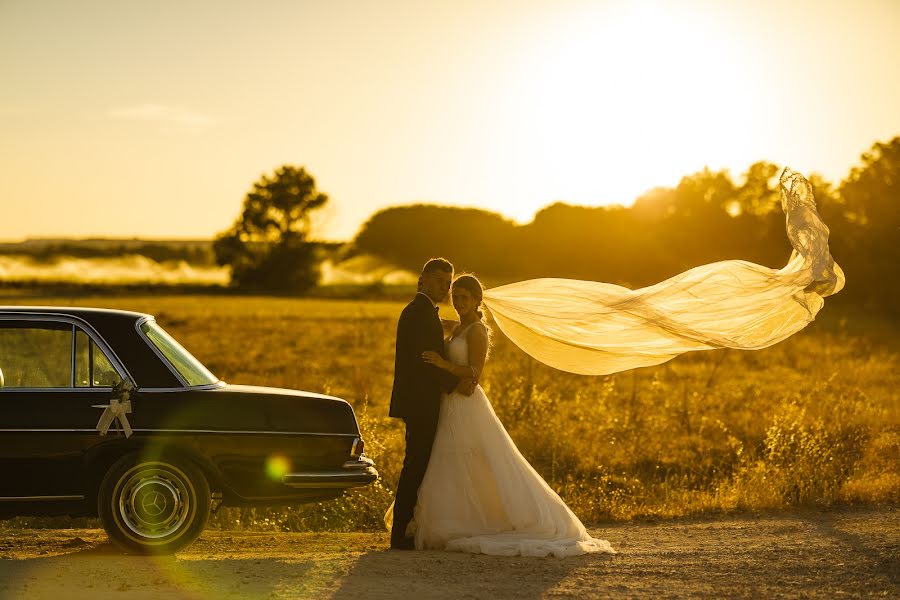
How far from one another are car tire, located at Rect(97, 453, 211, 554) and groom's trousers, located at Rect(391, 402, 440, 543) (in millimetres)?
1555

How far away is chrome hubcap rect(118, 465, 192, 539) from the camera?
8461 mm

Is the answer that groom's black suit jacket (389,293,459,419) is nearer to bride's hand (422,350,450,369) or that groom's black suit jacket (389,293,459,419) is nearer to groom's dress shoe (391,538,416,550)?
bride's hand (422,350,450,369)

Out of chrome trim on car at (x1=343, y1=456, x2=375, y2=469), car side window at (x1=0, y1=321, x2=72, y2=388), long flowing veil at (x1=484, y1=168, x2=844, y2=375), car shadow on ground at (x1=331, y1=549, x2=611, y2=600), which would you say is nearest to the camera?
car shadow on ground at (x1=331, y1=549, x2=611, y2=600)

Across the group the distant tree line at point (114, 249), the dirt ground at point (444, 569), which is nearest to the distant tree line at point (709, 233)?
the distant tree line at point (114, 249)

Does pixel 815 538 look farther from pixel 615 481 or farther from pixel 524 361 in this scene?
pixel 524 361

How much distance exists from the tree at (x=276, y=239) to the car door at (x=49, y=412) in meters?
73.0

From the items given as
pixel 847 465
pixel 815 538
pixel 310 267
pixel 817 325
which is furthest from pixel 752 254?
pixel 815 538

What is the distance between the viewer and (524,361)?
934 inches

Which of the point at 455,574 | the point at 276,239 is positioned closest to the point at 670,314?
the point at 455,574

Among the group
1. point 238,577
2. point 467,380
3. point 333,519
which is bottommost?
point 333,519

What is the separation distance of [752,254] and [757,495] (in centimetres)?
4943

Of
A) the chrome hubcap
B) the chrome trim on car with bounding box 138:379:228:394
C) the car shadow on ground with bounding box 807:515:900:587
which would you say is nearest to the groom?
the chrome trim on car with bounding box 138:379:228:394

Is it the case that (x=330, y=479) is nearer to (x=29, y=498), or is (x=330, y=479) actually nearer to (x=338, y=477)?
(x=338, y=477)

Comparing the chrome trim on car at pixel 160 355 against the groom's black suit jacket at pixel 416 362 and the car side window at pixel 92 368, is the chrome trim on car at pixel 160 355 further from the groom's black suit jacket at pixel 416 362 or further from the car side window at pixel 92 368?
the groom's black suit jacket at pixel 416 362
